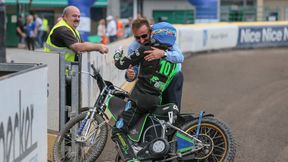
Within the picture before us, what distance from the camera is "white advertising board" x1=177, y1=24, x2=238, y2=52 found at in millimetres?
20734

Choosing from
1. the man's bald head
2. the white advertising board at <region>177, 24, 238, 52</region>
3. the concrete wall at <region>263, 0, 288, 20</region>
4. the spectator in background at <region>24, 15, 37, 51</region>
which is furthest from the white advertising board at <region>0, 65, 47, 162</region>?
the concrete wall at <region>263, 0, 288, 20</region>

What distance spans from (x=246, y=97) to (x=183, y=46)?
9327mm

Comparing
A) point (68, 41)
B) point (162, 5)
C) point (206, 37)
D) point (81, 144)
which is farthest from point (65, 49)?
point (162, 5)

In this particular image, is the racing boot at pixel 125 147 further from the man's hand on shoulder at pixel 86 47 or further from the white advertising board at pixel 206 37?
the white advertising board at pixel 206 37

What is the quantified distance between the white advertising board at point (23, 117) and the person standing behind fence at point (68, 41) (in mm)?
1549

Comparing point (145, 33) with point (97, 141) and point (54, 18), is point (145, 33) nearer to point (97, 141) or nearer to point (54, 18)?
point (97, 141)

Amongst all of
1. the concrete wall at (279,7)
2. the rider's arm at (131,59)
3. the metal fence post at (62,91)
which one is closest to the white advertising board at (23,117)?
the rider's arm at (131,59)

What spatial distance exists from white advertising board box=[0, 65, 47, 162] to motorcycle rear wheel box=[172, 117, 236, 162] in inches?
59.0

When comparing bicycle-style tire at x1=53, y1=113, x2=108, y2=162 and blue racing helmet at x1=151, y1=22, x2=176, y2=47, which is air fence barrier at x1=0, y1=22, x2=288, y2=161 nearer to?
bicycle-style tire at x1=53, y1=113, x2=108, y2=162

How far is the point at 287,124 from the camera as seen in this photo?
870cm

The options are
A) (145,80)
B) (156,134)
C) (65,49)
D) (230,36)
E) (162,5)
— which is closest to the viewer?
(145,80)

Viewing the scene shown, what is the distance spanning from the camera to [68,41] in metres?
6.12

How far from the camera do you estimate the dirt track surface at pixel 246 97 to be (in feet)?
23.4

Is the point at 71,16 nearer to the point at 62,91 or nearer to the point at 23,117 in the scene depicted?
the point at 62,91
